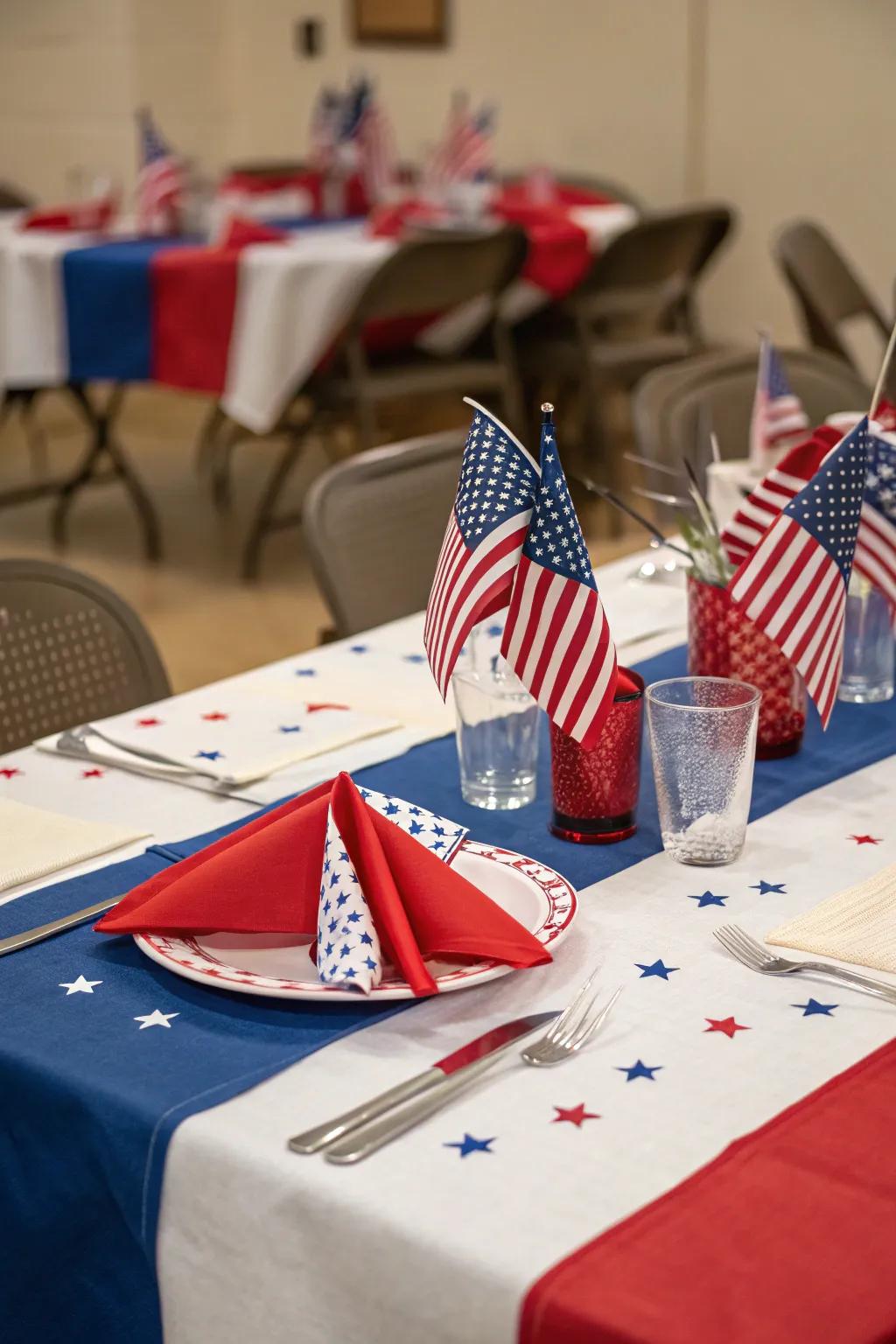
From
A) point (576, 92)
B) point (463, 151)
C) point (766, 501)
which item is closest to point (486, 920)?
point (766, 501)

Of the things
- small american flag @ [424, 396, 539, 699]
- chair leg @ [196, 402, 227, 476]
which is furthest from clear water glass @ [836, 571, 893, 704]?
chair leg @ [196, 402, 227, 476]

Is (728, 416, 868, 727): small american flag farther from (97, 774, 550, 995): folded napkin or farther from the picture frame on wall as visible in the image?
the picture frame on wall

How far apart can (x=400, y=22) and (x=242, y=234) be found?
3.04m

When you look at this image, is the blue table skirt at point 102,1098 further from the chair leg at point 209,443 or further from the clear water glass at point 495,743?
the chair leg at point 209,443

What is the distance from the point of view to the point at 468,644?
1821mm

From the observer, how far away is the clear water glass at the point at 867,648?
1908 mm

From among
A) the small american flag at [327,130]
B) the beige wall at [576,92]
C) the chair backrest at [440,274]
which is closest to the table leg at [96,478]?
the chair backrest at [440,274]

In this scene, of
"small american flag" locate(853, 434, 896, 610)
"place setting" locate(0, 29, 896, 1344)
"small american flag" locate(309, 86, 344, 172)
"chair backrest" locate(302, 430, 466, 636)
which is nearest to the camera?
"place setting" locate(0, 29, 896, 1344)

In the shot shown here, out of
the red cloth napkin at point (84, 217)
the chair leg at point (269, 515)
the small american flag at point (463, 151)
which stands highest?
the small american flag at point (463, 151)

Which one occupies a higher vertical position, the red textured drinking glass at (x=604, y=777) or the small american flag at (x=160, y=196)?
the small american flag at (x=160, y=196)

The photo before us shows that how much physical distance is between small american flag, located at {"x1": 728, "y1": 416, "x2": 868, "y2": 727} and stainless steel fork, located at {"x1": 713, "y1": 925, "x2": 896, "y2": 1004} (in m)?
0.42

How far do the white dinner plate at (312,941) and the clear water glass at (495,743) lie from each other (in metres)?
0.20

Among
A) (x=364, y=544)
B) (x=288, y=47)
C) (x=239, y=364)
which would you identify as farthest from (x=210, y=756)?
(x=288, y=47)

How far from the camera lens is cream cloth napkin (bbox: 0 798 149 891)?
57.5 inches
